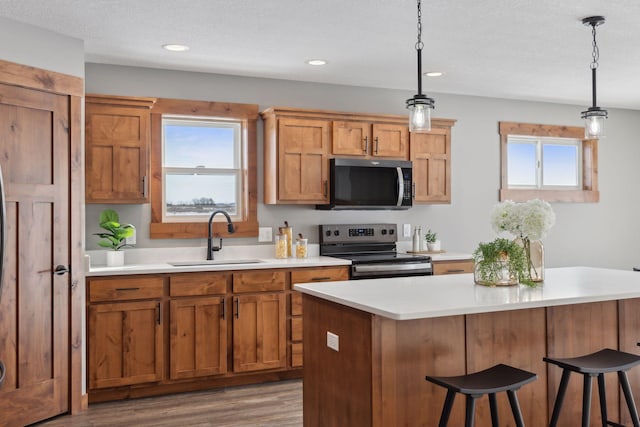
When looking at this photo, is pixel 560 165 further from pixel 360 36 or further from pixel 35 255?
pixel 35 255

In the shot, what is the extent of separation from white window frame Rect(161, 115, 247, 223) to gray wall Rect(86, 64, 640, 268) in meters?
0.16

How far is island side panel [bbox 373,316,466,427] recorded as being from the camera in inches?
96.4

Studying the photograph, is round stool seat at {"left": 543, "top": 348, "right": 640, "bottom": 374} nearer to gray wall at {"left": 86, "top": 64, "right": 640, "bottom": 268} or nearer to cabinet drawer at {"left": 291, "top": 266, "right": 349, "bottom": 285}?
cabinet drawer at {"left": 291, "top": 266, "right": 349, "bottom": 285}

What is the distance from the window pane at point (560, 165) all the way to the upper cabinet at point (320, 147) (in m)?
1.64

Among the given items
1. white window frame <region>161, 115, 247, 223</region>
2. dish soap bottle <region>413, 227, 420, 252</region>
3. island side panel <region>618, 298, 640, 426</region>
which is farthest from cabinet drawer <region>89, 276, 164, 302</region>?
island side panel <region>618, 298, 640, 426</region>

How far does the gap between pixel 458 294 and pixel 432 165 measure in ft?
9.05

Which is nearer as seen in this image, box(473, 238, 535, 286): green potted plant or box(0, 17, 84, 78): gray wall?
box(473, 238, 535, 286): green potted plant

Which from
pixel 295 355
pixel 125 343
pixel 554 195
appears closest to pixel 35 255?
pixel 125 343

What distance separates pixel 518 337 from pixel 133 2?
2.57 meters

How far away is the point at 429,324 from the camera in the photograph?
260 centimetres

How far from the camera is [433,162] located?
5.38 m

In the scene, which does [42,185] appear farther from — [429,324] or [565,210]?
[565,210]

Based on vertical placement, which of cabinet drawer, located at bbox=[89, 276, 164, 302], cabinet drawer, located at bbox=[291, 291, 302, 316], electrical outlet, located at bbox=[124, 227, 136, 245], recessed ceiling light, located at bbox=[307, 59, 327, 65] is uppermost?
recessed ceiling light, located at bbox=[307, 59, 327, 65]

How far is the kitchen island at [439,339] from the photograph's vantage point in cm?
247
